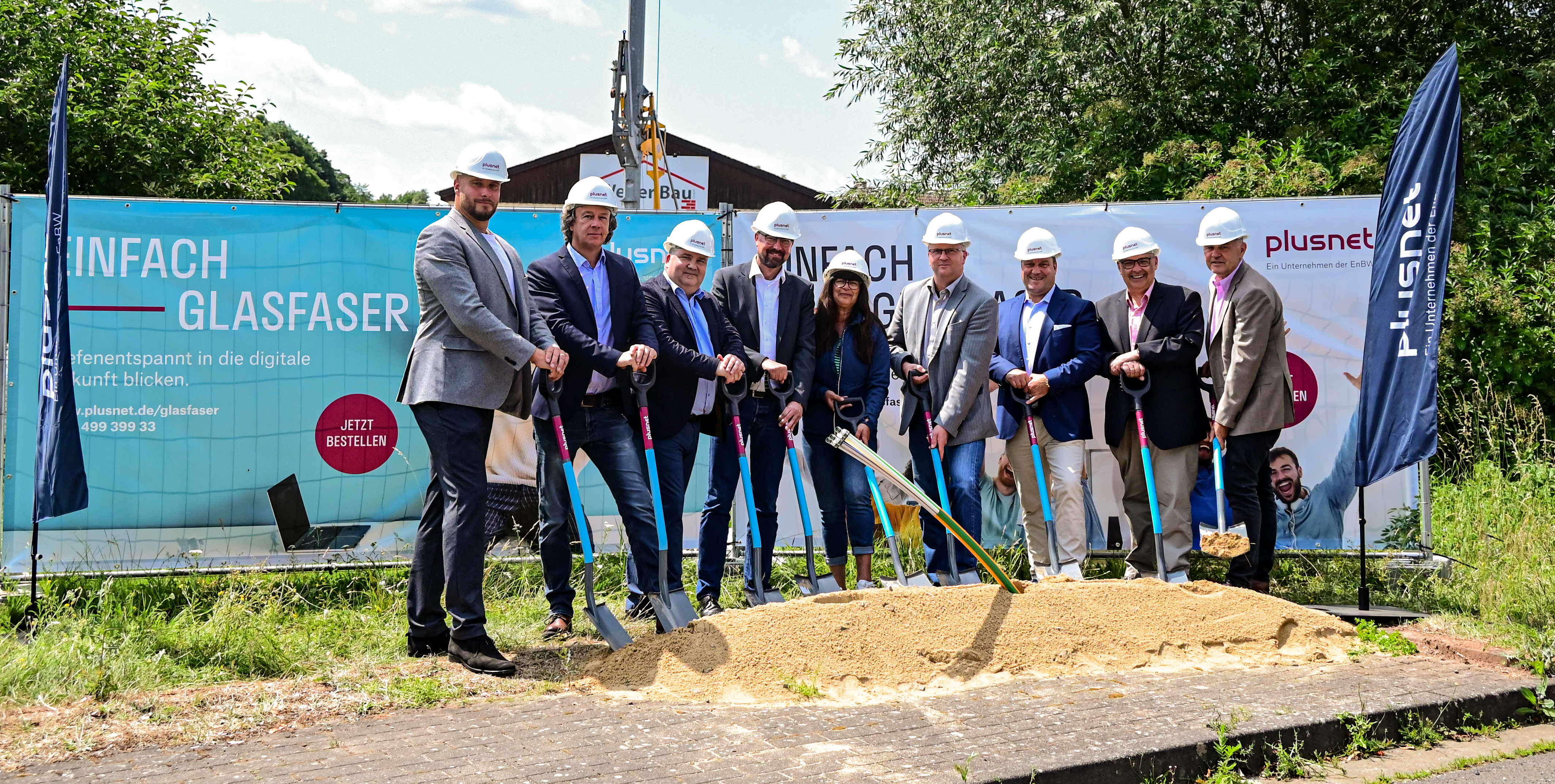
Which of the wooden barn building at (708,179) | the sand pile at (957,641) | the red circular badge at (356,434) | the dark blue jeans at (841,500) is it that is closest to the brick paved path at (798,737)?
the sand pile at (957,641)

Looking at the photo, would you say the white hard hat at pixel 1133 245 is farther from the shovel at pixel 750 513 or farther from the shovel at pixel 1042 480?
the shovel at pixel 750 513

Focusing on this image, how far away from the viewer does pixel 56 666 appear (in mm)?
4449

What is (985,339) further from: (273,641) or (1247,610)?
(273,641)

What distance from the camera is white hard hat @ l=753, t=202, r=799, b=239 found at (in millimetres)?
6070

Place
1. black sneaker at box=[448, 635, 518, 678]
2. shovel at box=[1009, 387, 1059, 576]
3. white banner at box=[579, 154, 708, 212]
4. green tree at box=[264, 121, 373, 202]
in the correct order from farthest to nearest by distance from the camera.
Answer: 1. green tree at box=[264, 121, 373, 202]
2. white banner at box=[579, 154, 708, 212]
3. shovel at box=[1009, 387, 1059, 576]
4. black sneaker at box=[448, 635, 518, 678]

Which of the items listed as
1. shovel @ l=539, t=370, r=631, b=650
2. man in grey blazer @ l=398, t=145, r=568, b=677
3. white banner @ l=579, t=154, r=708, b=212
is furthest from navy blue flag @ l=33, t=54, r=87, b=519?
white banner @ l=579, t=154, r=708, b=212

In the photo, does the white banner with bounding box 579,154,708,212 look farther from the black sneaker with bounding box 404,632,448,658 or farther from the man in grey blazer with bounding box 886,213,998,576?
the black sneaker with bounding box 404,632,448,658

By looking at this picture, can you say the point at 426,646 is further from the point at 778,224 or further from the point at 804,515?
the point at 778,224

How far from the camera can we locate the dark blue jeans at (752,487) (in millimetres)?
5852

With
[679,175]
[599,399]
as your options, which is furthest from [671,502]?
[679,175]

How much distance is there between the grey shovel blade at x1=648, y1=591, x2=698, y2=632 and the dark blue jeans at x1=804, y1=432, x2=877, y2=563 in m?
1.18

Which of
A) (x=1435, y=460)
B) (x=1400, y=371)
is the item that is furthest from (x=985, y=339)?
(x=1435, y=460)

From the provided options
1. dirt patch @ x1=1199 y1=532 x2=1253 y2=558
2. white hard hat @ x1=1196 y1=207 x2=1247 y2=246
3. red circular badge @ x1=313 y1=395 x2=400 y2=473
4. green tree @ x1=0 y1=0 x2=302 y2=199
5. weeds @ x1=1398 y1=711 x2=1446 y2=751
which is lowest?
weeds @ x1=1398 y1=711 x2=1446 y2=751

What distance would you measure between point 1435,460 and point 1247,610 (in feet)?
18.0
